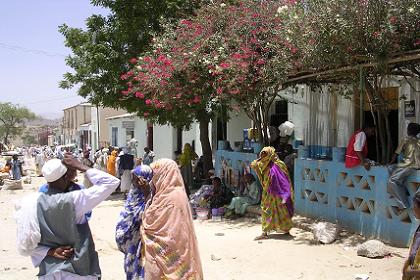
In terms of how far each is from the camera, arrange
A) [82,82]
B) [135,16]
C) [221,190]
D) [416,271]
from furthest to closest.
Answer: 1. [82,82]
2. [135,16]
3. [221,190]
4. [416,271]

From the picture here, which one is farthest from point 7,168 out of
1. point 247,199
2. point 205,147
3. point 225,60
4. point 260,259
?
point 260,259

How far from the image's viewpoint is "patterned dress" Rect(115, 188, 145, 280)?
3924 millimetres

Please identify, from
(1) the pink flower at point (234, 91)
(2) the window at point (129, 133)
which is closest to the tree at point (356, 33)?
(1) the pink flower at point (234, 91)

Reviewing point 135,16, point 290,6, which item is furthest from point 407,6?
point 135,16

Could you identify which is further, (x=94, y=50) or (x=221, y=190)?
(x=94, y=50)

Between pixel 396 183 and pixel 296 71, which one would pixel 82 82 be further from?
pixel 396 183

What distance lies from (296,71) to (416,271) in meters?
5.77

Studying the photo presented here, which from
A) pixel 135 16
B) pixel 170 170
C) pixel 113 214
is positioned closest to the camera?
pixel 170 170

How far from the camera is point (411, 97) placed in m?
9.47

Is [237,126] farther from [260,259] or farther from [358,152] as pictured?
[260,259]

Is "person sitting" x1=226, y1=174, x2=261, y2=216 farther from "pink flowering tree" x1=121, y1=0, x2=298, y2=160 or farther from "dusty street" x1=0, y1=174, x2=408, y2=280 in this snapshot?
"pink flowering tree" x1=121, y1=0, x2=298, y2=160

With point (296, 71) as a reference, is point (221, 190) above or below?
below

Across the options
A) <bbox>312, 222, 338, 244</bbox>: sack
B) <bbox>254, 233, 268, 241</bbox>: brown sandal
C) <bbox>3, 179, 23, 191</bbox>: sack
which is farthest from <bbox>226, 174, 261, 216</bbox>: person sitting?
<bbox>3, 179, 23, 191</bbox>: sack

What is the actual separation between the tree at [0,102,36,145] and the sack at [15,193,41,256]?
234 ft
